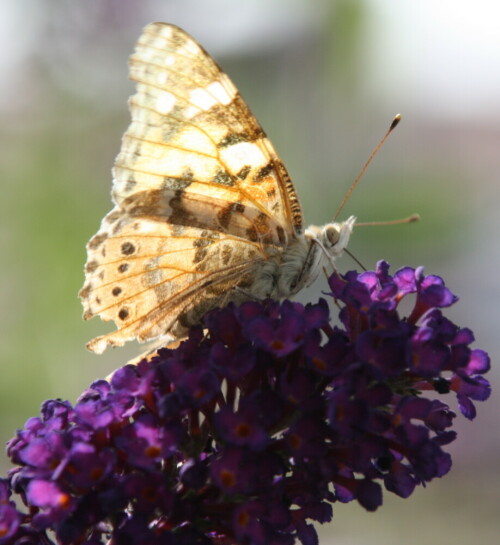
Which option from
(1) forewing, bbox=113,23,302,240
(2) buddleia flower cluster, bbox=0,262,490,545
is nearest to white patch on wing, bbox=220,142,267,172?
(1) forewing, bbox=113,23,302,240

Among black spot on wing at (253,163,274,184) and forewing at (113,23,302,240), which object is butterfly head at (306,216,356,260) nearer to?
forewing at (113,23,302,240)

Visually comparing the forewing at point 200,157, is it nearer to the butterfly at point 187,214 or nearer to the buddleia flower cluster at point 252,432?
the butterfly at point 187,214

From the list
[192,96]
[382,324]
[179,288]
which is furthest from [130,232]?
[382,324]

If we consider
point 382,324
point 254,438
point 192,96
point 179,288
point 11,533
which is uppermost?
point 192,96

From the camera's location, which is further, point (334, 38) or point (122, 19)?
point (334, 38)

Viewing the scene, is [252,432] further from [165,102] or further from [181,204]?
[165,102]

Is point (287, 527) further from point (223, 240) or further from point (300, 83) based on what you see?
point (300, 83)

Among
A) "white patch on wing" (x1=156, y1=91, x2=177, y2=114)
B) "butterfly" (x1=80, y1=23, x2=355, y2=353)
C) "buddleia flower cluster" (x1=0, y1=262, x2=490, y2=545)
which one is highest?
"white patch on wing" (x1=156, y1=91, x2=177, y2=114)
